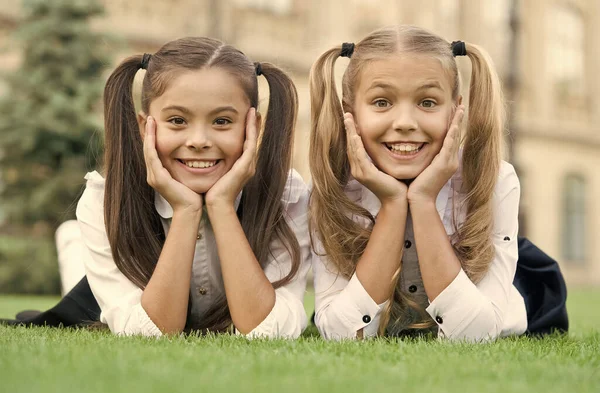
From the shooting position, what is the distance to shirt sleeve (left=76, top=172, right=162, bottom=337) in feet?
11.3

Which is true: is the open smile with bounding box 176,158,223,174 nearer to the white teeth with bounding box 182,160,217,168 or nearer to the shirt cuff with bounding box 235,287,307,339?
the white teeth with bounding box 182,160,217,168

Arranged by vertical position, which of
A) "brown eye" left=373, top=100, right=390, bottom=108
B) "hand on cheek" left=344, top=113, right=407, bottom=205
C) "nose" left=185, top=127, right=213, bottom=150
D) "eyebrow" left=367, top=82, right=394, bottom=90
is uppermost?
"eyebrow" left=367, top=82, right=394, bottom=90

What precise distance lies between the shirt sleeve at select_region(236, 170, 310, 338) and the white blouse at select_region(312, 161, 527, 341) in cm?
7

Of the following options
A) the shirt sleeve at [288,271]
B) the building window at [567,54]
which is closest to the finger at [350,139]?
the shirt sleeve at [288,271]

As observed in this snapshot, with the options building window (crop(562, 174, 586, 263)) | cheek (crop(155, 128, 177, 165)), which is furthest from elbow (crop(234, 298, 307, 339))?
building window (crop(562, 174, 586, 263))

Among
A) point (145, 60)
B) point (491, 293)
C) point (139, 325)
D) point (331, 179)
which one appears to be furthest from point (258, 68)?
point (491, 293)

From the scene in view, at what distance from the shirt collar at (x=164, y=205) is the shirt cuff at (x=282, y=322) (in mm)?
506

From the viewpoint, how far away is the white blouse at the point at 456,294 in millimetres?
3438

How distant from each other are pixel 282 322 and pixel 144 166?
2.98ft

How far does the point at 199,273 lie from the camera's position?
384cm

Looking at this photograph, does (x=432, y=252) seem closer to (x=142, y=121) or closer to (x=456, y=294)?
(x=456, y=294)

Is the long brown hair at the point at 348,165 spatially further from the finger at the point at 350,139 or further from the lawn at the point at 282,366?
the lawn at the point at 282,366

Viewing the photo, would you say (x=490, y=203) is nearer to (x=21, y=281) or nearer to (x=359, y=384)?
(x=359, y=384)

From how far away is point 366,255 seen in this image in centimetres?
349
